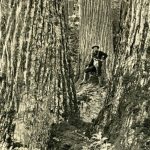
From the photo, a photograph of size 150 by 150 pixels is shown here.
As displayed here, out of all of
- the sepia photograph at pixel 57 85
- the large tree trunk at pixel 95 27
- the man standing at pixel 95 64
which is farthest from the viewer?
the large tree trunk at pixel 95 27

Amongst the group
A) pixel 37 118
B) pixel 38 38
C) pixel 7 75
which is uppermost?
pixel 38 38

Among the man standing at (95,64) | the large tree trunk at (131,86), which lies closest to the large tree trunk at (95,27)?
the man standing at (95,64)

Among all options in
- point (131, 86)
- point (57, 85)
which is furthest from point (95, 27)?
point (131, 86)

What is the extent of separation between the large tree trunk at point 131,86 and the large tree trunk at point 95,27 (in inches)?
215

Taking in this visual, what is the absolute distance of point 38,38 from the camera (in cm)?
534

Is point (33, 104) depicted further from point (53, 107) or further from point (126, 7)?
point (126, 7)

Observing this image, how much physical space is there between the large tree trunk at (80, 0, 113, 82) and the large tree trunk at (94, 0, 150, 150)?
5464 mm

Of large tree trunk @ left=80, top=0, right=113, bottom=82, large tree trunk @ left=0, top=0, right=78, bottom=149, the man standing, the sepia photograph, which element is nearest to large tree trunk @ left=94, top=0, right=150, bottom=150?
the sepia photograph

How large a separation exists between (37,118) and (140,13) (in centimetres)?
148

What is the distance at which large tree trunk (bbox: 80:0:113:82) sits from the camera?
10.8 metres

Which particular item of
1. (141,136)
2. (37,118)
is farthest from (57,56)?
(141,136)

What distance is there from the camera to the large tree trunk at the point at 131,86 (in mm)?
4457

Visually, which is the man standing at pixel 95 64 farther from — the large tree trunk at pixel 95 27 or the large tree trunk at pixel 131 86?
the large tree trunk at pixel 131 86

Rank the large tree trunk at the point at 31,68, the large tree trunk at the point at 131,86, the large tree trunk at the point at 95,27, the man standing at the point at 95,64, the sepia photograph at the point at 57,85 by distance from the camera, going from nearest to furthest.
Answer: the large tree trunk at the point at 131,86
the sepia photograph at the point at 57,85
the large tree trunk at the point at 31,68
the man standing at the point at 95,64
the large tree trunk at the point at 95,27
